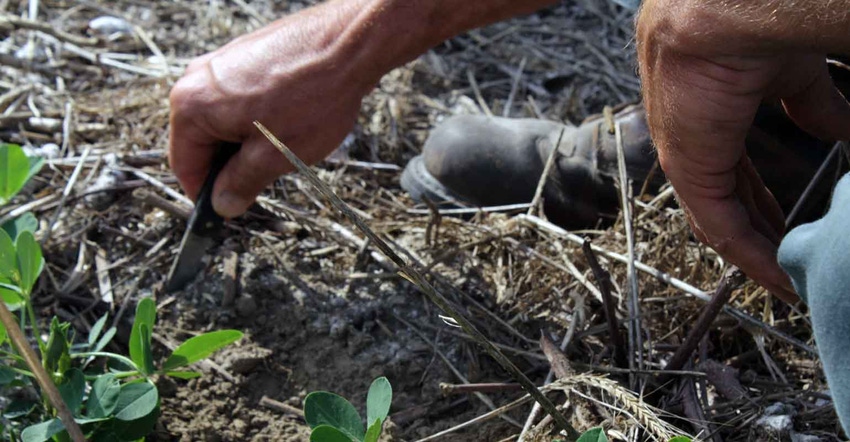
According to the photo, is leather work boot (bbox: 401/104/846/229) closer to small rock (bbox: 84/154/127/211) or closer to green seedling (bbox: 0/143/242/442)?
small rock (bbox: 84/154/127/211)

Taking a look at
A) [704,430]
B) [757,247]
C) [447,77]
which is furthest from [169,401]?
[447,77]

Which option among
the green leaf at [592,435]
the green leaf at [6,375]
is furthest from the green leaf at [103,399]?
the green leaf at [592,435]

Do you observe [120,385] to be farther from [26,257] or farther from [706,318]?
[706,318]

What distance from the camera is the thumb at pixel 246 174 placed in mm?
1600

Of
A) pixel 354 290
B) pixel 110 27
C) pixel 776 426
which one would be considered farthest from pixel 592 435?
pixel 110 27

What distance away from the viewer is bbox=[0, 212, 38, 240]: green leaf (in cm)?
153

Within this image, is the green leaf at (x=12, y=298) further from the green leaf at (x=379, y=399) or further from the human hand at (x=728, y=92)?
the human hand at (x=728, y=92)

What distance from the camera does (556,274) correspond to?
5.73 feet

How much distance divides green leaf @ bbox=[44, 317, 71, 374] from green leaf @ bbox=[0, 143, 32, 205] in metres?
0.38

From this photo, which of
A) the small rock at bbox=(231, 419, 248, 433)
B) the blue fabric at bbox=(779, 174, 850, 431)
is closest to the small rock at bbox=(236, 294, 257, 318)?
the small rock at bbox=(231, 419, 248, 433)

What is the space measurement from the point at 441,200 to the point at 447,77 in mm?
678

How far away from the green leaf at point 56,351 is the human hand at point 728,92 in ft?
3.00

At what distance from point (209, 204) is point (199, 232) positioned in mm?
70

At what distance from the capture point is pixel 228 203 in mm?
1669
